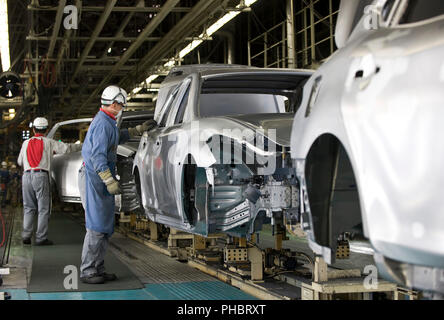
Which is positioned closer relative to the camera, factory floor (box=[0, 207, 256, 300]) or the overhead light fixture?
factory floor (box=[0, 207, 256, 300])

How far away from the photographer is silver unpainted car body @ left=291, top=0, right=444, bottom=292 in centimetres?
233

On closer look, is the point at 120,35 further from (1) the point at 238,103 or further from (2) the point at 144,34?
(1) the point at 238,103

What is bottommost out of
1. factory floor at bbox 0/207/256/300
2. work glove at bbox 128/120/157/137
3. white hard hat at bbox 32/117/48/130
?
factory floor at bbox 0/207/256/300

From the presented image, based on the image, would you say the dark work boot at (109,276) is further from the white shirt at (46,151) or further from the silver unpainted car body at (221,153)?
the white shirt at (46,151)

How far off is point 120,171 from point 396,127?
22.8 ft

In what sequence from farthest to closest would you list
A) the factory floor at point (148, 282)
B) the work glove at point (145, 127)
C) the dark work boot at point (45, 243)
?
the dark work boot at point (45, 243) → the work glove at point (145, 127) → the factory floor at point (148, 282)

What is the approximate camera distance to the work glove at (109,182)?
18.9 ft

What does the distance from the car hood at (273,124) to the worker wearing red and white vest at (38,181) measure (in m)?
4.80

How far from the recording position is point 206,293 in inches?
222

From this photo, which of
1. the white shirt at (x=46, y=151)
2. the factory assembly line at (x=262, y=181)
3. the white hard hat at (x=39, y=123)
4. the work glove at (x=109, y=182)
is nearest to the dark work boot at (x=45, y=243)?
the factory assembly line at (x=262, y=181)

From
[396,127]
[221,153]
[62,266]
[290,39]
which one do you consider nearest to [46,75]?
[290,39]

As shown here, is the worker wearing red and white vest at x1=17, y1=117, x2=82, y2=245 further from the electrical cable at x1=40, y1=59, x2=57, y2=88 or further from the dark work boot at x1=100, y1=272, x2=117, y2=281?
the electrical cable at x1=40, y1=59, x2=57, y2=88

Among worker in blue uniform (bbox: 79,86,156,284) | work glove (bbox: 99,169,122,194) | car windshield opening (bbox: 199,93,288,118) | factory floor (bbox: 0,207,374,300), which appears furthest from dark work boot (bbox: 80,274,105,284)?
car windshield opening (bbox: 199,93,288,118)

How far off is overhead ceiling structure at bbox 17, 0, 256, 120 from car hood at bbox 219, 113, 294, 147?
6.15 m
